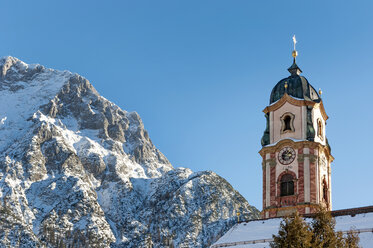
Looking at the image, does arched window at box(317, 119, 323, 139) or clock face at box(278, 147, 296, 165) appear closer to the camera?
clock face at box(278, 147, 296, 165)

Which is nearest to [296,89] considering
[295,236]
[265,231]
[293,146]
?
[293,146]

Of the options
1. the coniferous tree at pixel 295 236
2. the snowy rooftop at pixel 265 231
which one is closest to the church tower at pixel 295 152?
the snowy rooftop at pixel 265 231

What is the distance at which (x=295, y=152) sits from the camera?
6925cm

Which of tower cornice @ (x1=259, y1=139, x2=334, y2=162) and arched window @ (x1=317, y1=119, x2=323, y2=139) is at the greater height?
arched window @ (x1=317, y1=119, x2=323, y2=139)

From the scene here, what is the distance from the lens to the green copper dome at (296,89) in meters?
72.4

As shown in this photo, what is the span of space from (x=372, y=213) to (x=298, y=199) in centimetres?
1448

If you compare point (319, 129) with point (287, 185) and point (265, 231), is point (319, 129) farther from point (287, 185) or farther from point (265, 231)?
point (265, 231)

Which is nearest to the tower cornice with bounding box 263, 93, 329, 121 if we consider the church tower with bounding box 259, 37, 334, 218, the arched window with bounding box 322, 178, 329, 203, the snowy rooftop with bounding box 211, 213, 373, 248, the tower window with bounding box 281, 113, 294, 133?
the church tower with bounding box 259, 37, 334, 218

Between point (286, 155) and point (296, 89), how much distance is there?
782 cm

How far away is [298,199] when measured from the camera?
2665 inches

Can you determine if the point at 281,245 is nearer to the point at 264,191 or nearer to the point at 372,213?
the point at 372,213

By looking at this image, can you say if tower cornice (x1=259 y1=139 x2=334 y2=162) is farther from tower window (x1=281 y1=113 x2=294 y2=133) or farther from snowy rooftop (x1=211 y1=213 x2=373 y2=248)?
snowy rooftop (x1=211 y1=213 x2=373 y2=248)

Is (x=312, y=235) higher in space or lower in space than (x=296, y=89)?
lower

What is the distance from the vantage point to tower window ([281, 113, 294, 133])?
7100cm
